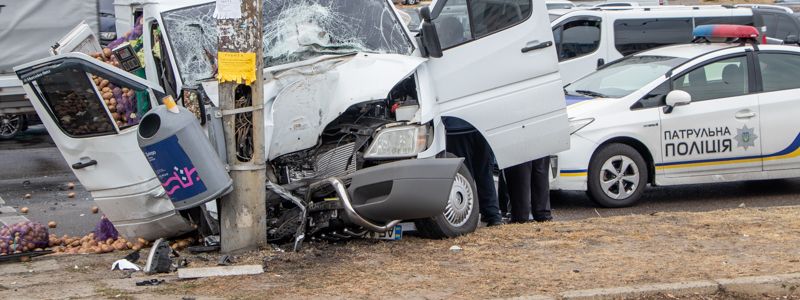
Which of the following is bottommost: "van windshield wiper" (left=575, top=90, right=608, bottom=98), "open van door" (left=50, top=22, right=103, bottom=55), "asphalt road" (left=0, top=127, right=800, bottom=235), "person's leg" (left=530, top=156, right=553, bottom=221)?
"asphalt road" (left=0, top=127, right=800, bottom=235)

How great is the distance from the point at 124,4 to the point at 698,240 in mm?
4888

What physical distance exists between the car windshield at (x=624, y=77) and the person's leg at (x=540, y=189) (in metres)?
1.86

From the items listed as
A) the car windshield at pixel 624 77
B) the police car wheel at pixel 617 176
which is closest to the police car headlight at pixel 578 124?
the police car wheel at pixel 617 176

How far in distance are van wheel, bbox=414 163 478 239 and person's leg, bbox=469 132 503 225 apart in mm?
1180

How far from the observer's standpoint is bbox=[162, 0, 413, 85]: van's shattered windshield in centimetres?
788

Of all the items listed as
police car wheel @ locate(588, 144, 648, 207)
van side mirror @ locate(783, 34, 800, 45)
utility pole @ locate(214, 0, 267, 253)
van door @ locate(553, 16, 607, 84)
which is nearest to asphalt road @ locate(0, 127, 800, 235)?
police car wheel @ locate(588, 144, 648, 207)

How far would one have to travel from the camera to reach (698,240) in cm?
786

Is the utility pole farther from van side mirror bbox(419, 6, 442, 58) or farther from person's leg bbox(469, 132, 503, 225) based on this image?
person's leg bbox(469, 132, 503, 225)

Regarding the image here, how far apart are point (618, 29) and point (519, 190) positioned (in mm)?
8357

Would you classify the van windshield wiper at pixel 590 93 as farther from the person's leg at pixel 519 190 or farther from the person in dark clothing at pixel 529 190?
the person's leg at pixel 519 190

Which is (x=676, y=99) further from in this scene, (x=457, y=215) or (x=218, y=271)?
(x=218, y=271)

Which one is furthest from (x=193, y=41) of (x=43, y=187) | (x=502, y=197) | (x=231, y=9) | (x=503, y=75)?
(x=43, y=187)

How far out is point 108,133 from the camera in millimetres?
7363

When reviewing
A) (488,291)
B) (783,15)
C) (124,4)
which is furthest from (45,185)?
(783,15)
